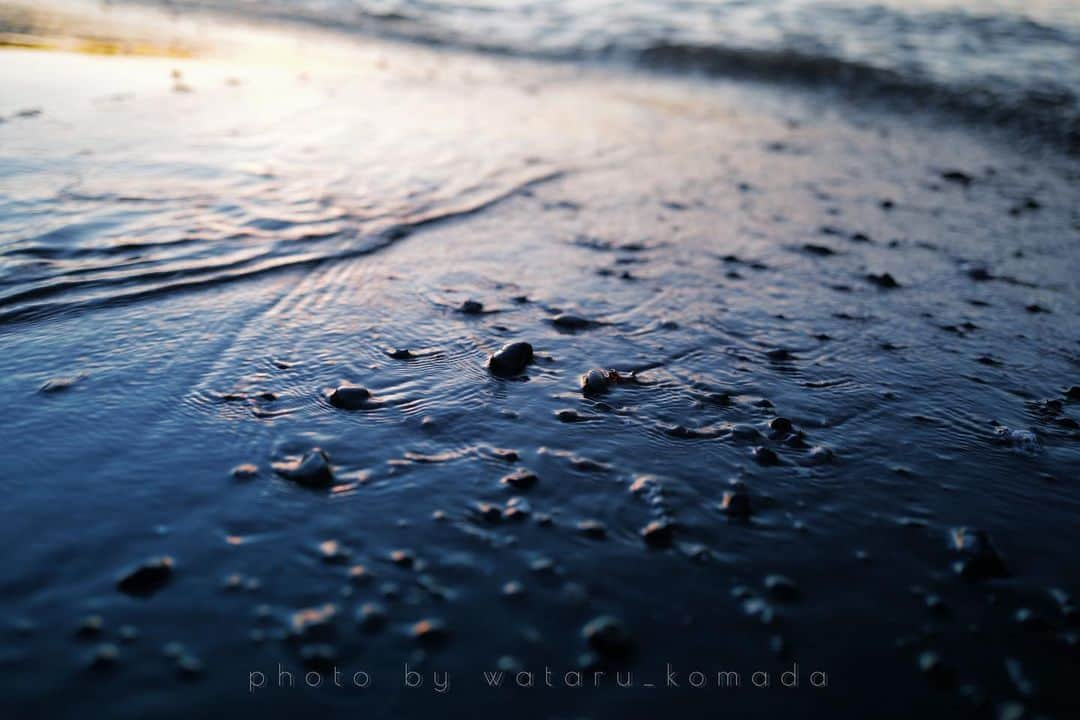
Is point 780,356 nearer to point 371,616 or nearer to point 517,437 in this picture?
point 517,437

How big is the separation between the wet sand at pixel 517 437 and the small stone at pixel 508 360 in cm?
6

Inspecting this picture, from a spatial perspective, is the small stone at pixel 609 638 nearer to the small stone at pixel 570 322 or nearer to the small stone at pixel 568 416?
the small stone at pixel 568 416

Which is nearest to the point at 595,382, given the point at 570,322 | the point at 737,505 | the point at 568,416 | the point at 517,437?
the point at 568,416

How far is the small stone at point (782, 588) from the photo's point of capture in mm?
2047

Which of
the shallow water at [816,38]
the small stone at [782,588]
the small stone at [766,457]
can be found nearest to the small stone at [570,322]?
the small stone at [766,457]

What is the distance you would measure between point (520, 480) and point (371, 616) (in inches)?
26.0

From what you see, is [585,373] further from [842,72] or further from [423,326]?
[842,72]

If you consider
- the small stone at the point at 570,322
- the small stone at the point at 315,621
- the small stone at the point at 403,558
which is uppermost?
the small stone at the point at 570,322

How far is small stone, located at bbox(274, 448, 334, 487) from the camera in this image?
235 centimetres

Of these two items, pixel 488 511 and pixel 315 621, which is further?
pixel 488 511

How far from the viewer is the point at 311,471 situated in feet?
7.72

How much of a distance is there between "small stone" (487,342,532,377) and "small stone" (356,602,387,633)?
1283 mm

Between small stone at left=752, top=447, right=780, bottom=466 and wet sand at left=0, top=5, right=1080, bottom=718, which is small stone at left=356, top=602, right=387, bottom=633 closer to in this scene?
wet sand at left=0, top=5, right=1080, bottom=718

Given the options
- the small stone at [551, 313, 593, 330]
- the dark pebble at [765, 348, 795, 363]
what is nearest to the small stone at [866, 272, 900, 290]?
the dark pebble at [765, 348, 795, 363]
